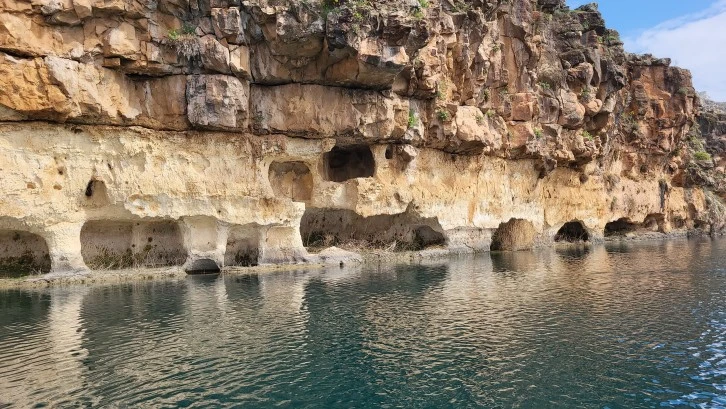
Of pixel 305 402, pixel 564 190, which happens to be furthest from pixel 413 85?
pixel 305 402

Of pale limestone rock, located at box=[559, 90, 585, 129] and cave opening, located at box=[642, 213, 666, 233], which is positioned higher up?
pale limestone rock, located at box=[559, 90, 585, 129]

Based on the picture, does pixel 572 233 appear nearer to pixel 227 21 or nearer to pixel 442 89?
pixel 442 89

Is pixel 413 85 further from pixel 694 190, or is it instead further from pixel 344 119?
pixel 694 190

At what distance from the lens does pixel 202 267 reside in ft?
94.9

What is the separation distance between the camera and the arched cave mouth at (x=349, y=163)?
121 feet

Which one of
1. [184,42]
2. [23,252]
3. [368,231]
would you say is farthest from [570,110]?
[23,252]

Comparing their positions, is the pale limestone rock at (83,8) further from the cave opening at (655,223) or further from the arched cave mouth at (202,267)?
the cave opening at (655,223)

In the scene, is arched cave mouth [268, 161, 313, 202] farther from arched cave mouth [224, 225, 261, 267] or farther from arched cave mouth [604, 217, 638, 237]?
arched cave mouth [604, 217, 638, 237]

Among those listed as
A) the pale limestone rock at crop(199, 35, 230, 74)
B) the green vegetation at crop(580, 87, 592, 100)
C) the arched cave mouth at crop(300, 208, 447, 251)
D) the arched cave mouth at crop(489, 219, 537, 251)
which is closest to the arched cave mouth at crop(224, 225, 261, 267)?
the arched cave mouth at crop(300, 208, 447, 251)

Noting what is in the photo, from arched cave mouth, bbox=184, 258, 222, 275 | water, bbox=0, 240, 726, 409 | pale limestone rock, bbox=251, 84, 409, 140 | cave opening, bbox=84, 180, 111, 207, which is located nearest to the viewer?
water, bbox=0, 240, 726, 409

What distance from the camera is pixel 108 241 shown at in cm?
2861

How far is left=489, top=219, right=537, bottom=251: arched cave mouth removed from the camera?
43594 mm

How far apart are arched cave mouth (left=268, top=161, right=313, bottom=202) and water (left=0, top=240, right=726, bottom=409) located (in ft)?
33.9

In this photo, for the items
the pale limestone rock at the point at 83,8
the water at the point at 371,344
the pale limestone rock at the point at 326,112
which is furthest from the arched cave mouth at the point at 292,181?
the pale limestone rock at the point at 83,8
